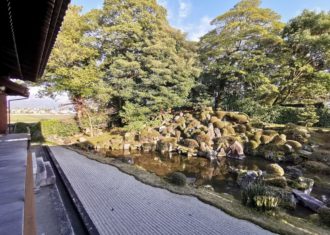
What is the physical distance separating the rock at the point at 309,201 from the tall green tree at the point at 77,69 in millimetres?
11319

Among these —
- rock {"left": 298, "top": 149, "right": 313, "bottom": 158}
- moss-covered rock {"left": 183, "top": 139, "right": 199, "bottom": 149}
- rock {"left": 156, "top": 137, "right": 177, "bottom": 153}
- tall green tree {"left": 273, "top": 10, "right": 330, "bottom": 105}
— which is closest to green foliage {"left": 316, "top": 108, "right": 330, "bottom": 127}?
tall green tree {"left": 273, "top": 10, "right": 330, "bottom": 105}

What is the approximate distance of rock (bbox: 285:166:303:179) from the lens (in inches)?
320

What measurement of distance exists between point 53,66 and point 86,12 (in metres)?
4.67

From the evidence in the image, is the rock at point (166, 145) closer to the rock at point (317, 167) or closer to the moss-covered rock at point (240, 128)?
the moss-covered rock at point (240, 128)

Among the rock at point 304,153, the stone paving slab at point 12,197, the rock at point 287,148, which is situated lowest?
the rock at point 304,153

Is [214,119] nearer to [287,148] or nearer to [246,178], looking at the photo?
[287,148]

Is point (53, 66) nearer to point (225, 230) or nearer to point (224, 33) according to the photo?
point (224, 33)

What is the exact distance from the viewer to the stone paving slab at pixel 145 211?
372 cm

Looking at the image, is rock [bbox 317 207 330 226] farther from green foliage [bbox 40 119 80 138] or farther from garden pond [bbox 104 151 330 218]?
green foliage [bbox 40 119 80 138]

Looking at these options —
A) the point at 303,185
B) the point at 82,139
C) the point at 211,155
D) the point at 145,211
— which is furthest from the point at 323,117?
the point at 82,139

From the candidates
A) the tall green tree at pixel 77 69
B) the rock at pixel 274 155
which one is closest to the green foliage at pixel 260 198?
the rock at pixel 274 155

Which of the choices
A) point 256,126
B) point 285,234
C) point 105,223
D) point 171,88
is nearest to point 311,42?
point 256,126

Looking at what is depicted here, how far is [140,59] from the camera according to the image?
14.3 metres

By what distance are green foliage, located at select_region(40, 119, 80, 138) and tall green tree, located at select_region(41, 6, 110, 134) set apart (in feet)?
1.90
